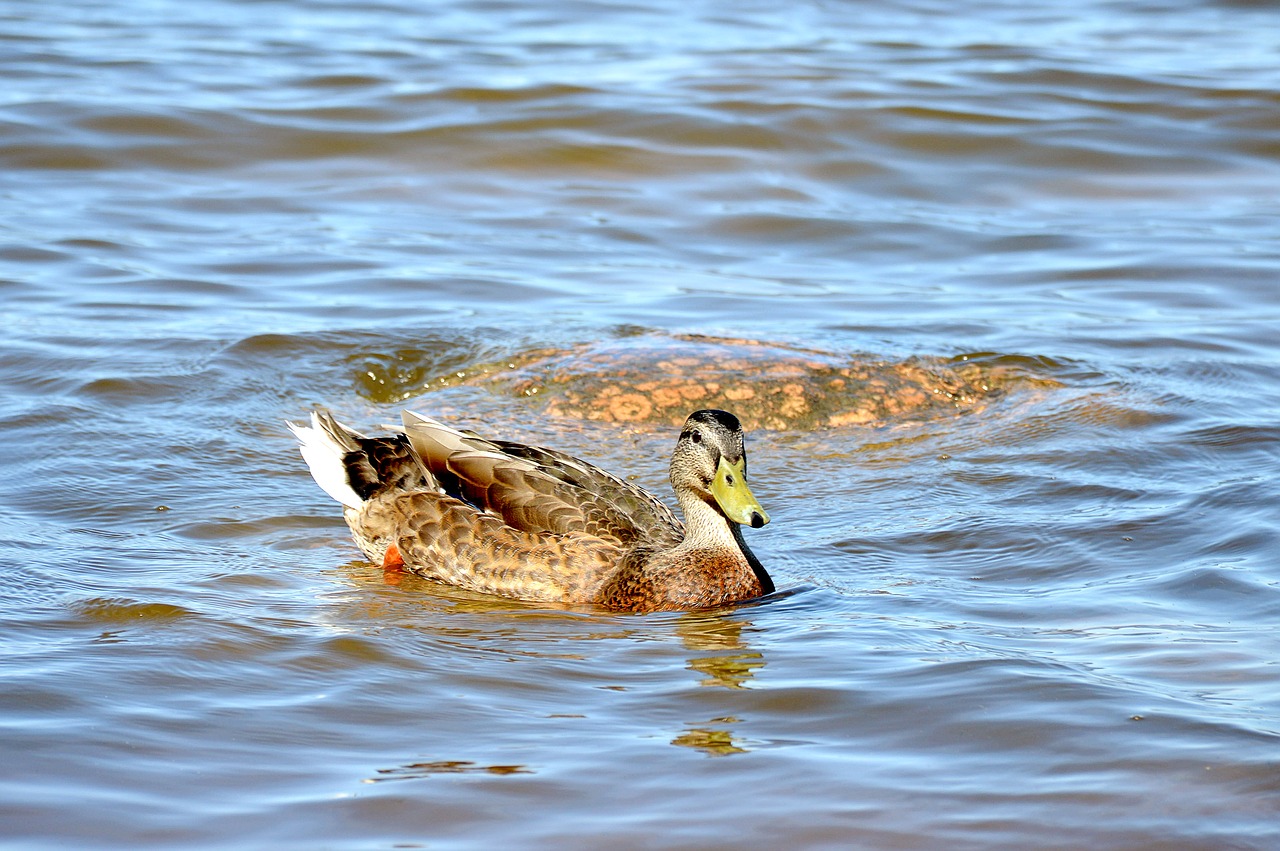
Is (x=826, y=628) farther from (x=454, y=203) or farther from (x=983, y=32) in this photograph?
(x=983, y=32)

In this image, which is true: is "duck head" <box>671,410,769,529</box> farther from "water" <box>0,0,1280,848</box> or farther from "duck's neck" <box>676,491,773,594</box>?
"water" <box>0,0,1280,848</box>

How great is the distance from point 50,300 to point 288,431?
2.81 m

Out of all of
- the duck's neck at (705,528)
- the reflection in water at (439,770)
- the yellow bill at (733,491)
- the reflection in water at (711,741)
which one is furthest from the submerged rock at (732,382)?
the reflection in water at (439,770)

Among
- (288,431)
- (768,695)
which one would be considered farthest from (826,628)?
(288,431)

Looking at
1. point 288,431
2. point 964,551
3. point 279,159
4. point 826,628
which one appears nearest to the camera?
point 826,628

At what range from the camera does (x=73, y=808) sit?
412 cm

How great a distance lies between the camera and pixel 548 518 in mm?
6371

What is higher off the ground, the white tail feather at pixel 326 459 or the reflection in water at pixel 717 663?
the white tail feather at pixel 326 459

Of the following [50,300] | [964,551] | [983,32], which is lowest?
[964,551]

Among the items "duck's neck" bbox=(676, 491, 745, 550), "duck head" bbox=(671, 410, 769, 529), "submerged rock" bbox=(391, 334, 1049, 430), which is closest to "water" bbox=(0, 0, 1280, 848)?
"submerged rock" bbox=(391, 334, 1049, 430)

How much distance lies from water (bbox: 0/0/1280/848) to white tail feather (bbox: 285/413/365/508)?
0.87ft

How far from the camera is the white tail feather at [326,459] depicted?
6.76 metres

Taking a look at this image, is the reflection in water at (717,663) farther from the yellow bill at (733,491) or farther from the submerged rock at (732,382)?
the submerged rock at (732,382)

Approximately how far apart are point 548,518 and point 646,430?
2010 millimetres
